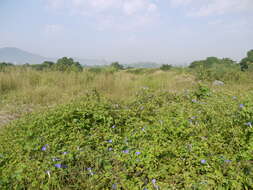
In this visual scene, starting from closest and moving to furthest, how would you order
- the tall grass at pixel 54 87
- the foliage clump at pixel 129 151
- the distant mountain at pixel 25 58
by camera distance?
the foliage clump at pixel 129 151 < the tall grass at pixel 54 87 < the distant mountain at pixel 25 58

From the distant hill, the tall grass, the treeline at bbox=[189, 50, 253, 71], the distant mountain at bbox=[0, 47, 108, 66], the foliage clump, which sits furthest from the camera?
the distant hill

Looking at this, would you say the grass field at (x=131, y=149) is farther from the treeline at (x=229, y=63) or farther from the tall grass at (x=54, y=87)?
the treeline at (x=229, y=63)

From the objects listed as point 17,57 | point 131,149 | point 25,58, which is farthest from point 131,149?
point 17,57

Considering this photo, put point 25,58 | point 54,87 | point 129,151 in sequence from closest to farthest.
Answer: point 129,151 < point 54,87 < point 25,58

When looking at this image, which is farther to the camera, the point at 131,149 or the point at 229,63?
the point at 229,63

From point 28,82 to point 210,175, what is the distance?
5986 millimetres

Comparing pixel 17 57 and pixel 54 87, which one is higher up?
pixel 17 57

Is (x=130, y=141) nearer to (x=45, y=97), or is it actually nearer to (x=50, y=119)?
(x=50, y=119)

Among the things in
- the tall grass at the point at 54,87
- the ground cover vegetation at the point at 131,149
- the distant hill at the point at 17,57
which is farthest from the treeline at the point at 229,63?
the distant hill at the point at 17,57

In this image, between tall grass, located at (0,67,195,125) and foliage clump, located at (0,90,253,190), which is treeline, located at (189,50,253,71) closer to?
tall grass, located at (0,67,195,125)

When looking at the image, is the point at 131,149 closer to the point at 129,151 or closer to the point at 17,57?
the point at 129,151

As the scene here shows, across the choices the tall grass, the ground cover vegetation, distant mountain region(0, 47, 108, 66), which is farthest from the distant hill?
the ground cover vegetation

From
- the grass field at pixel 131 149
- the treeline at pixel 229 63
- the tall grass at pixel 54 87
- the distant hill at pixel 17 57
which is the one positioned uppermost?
the distant hill at pixel 17 57

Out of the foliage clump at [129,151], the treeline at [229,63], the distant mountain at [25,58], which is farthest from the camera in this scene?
the distant mountain at [25,58]
